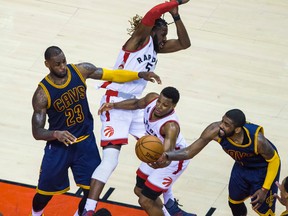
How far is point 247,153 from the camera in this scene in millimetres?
8828

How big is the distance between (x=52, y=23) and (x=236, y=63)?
295cm

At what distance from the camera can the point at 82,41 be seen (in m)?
13.3

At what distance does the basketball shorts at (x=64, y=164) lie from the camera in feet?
29.9

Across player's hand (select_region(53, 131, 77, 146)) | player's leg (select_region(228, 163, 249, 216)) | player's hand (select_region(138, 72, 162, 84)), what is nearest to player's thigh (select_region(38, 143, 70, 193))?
player's hand (select_region(53, 131, 77, 146))

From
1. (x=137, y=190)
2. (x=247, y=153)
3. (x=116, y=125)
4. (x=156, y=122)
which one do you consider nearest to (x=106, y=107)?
(x=116, y=125)

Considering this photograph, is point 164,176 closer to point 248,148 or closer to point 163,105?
point 163,105

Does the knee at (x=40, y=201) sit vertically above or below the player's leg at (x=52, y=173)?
below

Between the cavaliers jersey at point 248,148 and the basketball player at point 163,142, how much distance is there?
1.89ft

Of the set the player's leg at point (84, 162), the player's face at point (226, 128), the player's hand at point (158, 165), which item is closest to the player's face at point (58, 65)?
the player's leg at point (84, 162)

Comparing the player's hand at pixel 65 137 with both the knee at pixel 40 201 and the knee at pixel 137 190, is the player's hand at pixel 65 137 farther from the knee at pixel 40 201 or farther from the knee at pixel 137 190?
the knee at pixel 137 190

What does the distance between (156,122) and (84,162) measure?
2.84 feet

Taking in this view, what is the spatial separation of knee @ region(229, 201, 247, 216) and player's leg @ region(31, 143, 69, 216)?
5.96ft

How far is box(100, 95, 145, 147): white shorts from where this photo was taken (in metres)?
9.78

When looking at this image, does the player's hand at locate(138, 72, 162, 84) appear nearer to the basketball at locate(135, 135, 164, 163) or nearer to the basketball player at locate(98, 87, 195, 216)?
the basketball player at locate(98, 87, 195, 216)
